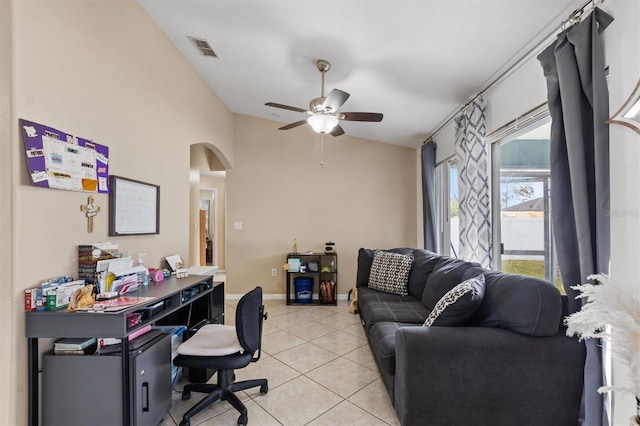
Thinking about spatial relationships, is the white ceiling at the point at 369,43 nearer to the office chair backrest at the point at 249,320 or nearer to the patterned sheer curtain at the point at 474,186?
the patterned sheer curtain at the point at 474,186

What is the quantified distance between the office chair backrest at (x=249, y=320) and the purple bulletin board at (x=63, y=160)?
1.28m

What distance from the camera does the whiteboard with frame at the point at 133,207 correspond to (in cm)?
212

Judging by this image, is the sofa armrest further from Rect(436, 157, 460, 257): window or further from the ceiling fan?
Rect(436, 157, 460, 257): window

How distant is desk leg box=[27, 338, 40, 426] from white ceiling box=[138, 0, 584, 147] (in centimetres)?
261

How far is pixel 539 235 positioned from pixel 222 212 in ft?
21.0

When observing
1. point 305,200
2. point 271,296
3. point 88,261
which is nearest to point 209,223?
point 271,296

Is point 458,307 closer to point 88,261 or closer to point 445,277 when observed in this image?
point 445,277

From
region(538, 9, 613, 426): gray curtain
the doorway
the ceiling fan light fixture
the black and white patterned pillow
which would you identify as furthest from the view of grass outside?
the doorway

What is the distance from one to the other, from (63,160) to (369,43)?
7.68 ft

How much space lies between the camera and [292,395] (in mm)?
2176

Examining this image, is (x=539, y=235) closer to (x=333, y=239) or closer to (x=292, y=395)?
(x=292, y=395)

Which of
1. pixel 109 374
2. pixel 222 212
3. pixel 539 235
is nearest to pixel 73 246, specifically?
pixel 109 374

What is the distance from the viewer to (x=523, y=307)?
1.71 m

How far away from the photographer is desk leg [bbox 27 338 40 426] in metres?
1.47
